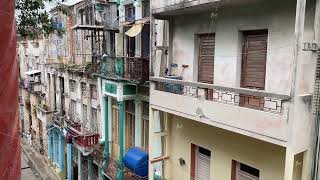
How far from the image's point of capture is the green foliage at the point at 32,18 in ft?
22.5

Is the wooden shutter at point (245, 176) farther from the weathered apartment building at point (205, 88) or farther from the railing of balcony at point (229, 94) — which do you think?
the railing of balcony at point (229, 94)

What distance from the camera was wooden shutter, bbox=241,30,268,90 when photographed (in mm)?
7867

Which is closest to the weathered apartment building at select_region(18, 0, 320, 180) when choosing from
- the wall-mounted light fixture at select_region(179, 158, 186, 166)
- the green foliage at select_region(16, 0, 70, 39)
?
the wall-mounted light fixture at select_region(179, 158, 186, 166)

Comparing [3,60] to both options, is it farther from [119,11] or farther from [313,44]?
[119,11]

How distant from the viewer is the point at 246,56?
838 centimetres

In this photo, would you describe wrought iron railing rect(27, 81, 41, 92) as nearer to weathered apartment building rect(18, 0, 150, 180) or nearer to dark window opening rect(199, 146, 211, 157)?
weathered apartment building rect(18, 0, 150, 180)

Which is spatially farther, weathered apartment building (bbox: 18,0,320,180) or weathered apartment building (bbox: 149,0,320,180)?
weathered apartment building (bbox: 18,0,320,180)

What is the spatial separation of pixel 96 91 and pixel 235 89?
12781 millimetres

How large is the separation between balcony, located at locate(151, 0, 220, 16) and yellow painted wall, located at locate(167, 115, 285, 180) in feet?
11.0

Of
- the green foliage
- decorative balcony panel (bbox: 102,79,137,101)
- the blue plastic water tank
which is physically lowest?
the blue plastic water tank

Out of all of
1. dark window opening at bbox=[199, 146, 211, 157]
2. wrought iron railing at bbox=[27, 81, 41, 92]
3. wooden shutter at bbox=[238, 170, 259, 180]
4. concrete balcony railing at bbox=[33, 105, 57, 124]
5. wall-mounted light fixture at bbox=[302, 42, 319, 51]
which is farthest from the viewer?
wrought iron railing at bbox=[27, 81, 41, 92]

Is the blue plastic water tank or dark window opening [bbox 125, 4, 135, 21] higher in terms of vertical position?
dark window opening [bbox 125, 4, 135, 21]

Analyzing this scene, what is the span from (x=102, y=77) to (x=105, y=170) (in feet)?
14.5

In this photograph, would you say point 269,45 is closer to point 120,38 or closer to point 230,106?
point 230,106
